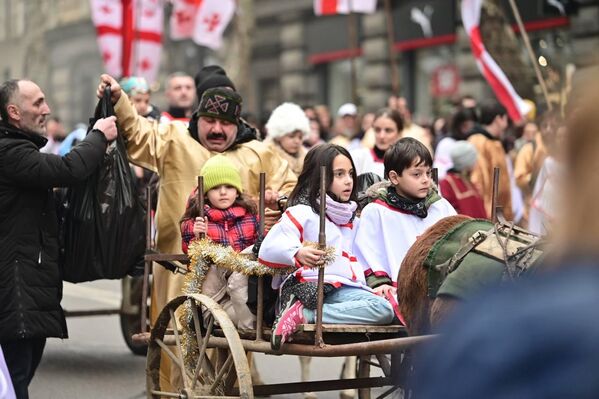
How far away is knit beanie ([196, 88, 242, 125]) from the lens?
677cm

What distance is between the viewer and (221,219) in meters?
6.10

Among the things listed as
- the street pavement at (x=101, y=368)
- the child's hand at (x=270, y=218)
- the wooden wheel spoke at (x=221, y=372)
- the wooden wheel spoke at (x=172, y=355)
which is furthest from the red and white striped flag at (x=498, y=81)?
the wooden wheel spoke at (x=221, y=372)

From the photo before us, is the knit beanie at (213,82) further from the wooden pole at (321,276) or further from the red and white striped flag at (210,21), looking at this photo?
the red and white striped flag at (210,21)

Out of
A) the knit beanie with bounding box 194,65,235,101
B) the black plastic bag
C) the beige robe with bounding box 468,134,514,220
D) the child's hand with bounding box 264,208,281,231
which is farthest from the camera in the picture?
the beige robe with bounding box 468,134,514,220

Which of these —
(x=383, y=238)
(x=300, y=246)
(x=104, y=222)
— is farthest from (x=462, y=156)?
(x=300, y=246)

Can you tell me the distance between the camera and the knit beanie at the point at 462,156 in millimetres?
9875

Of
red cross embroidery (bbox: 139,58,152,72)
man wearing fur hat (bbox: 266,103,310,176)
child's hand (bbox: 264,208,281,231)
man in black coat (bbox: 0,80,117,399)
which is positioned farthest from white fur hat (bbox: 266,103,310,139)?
red cross embroidery (bbox: 139,58,152,72)

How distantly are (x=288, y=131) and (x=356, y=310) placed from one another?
3933 mm

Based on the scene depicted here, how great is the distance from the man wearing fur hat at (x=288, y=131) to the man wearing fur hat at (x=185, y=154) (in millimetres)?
1851

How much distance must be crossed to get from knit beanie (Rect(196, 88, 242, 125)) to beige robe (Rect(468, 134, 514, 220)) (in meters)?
4.10

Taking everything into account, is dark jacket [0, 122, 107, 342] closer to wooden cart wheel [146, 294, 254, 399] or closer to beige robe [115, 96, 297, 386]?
wooden cart wheel [146, 294, 254, 399]

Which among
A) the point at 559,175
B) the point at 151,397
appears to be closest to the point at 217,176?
the point at 151,397

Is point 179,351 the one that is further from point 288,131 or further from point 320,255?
point 288,131

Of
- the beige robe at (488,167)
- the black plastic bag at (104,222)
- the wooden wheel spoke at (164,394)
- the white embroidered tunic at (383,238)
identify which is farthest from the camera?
the beige robe at (488,167)
